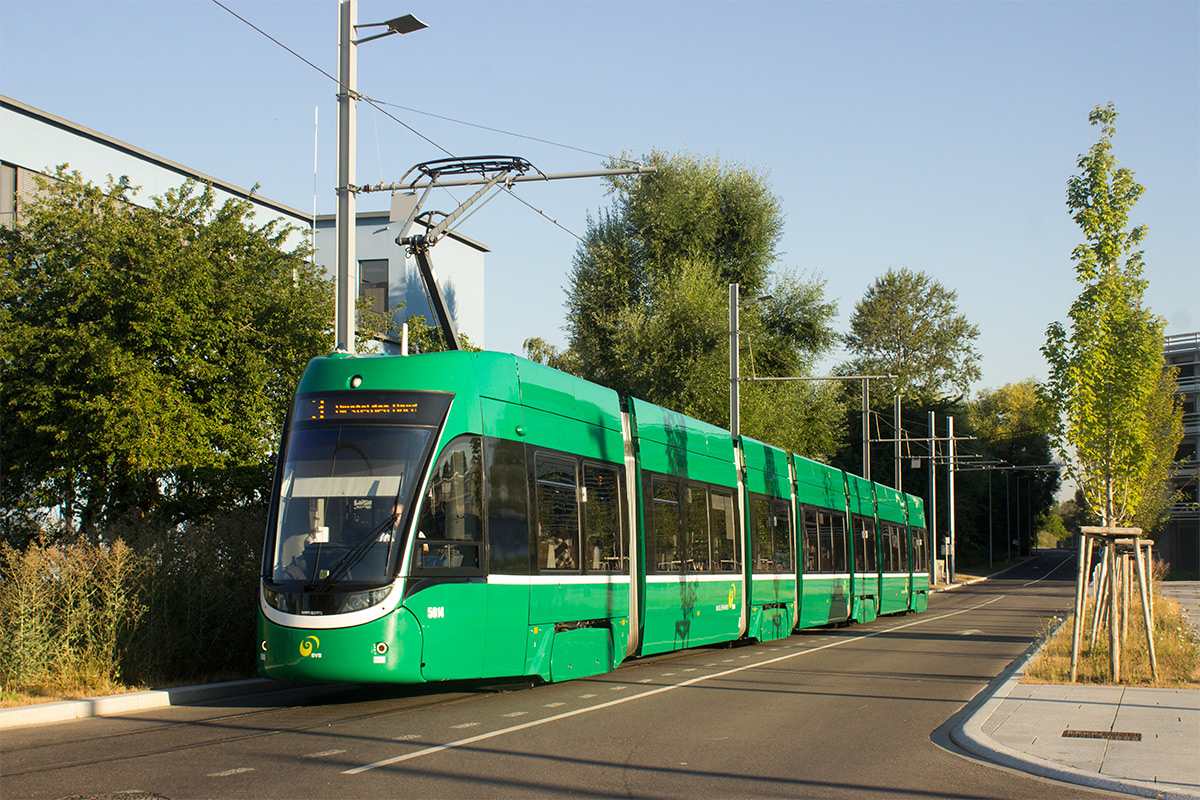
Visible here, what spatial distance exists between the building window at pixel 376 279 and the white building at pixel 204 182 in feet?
0.11

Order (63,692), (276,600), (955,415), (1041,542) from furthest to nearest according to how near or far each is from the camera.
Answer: (1041,542) → (955,415) → (63,692) → (276,600)

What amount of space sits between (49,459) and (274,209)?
17431 mm

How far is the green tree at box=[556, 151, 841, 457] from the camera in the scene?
42500 millimetres

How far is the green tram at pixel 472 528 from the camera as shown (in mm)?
10633

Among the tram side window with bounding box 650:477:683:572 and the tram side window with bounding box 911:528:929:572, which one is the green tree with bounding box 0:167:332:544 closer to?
the tram side window with bounding box 650:477:683:572

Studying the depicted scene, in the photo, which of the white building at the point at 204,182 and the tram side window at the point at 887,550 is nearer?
the white building at the point at 204,182

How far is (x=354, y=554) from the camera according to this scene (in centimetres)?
1066

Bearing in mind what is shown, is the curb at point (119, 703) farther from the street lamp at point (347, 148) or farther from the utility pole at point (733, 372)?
the utility pole at point (733, 372)

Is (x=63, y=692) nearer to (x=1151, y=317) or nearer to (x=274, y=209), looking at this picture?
(x=1151, y=317)

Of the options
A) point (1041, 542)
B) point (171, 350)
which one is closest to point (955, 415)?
point (171, 350)

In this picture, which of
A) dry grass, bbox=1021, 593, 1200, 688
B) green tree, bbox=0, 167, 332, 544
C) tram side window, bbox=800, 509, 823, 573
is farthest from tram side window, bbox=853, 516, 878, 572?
green tree, bbox=0, 167, 332, 544

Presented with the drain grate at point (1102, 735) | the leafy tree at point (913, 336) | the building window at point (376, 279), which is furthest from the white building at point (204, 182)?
the leafy tree at point (913, 336)

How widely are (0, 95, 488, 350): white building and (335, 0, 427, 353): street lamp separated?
4.29m

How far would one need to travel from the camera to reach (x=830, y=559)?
2494cm
